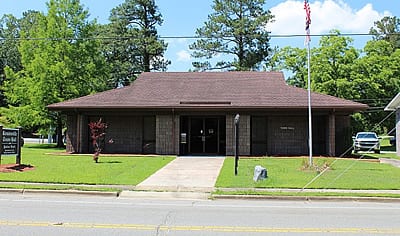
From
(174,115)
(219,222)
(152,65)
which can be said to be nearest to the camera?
(219,222)

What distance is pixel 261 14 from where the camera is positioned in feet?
176

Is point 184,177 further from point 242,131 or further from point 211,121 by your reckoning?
point 211,121

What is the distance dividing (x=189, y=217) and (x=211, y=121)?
1858 cm

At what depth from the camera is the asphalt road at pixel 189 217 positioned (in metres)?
7.76

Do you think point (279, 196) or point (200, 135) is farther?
point (200, 135)

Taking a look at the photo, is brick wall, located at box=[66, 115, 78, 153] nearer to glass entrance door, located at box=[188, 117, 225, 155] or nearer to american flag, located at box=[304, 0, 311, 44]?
glass entrance door, located at box=[188, 117, 225, 155]

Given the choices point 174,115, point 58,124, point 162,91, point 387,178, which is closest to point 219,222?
point 387,178

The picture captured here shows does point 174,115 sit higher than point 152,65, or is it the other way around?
point 152,65

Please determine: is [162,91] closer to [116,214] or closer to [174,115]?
[174,115]

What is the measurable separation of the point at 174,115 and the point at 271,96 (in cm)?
609

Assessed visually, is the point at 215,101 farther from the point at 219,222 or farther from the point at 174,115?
the point at 219,222

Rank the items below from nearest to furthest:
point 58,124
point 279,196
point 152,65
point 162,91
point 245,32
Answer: point 279,196 < point 162,91 < point 58,124 < point 245,32 < point 152,65

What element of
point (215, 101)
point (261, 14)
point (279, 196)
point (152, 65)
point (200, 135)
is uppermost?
point (261, 14)

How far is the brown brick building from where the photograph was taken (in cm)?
A: 2577
